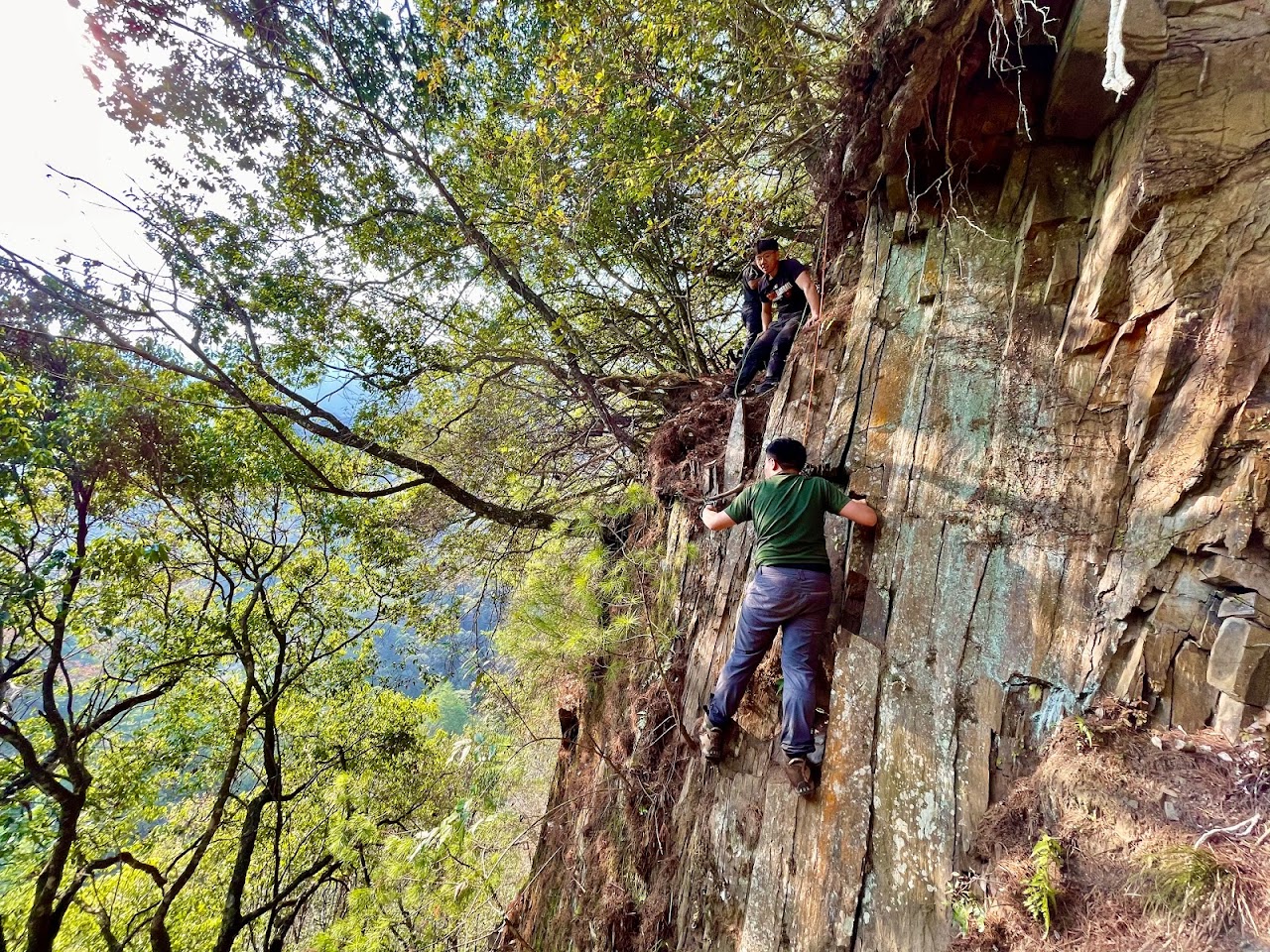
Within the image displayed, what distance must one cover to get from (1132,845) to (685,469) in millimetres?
4674

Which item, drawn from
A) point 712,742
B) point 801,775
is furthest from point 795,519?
point 712,742

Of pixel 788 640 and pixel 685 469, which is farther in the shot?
pixel 685 469

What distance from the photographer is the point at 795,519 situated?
12.2 feet

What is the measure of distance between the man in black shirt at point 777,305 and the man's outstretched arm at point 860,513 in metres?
2.25

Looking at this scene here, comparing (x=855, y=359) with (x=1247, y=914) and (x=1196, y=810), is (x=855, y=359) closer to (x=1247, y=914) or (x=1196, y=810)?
(x=1196, y=810)

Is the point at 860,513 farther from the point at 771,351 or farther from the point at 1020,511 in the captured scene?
the point at 771,351

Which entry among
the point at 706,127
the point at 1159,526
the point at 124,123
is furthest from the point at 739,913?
the point at 124,123

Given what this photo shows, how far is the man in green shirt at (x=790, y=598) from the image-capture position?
133 inches

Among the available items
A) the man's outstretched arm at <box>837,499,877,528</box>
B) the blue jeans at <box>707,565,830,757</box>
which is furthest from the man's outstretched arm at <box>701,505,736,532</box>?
the man's outstretched arm at <box>837,499,877,528</box>

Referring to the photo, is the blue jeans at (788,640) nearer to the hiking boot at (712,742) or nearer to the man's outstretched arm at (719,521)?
the hiking boot at (712,742)

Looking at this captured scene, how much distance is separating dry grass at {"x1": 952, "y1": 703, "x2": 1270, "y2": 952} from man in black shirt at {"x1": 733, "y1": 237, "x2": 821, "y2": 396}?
12.9ft

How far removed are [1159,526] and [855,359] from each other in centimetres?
235

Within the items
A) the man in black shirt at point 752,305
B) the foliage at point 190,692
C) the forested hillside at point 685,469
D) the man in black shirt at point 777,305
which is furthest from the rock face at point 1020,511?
the foliage at point 190,692

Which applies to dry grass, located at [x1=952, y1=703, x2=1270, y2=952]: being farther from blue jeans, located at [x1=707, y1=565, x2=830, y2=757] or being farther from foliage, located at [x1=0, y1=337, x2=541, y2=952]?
foliage, located at [x1=0, y1=337, x2=541, y2=952]
